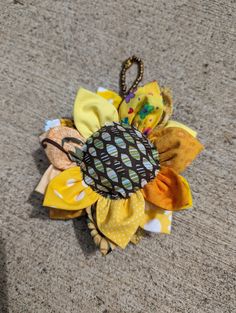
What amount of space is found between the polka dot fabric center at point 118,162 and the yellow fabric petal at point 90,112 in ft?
0.07

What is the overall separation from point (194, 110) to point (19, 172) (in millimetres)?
423

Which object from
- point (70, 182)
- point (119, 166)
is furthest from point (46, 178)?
point (119, 166)

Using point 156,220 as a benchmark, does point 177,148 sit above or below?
above

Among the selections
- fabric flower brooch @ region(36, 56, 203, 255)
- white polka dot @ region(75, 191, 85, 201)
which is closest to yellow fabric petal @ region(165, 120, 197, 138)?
fabric flower brooch @ region(36, 56, 203, 255)

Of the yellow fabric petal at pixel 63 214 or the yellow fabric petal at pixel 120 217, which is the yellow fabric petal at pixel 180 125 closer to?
the yellow fabric petal at pixel 120 217

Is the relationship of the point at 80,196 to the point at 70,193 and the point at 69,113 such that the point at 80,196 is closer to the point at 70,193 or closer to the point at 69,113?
the point at 70,193

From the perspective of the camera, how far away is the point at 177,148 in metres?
0.71

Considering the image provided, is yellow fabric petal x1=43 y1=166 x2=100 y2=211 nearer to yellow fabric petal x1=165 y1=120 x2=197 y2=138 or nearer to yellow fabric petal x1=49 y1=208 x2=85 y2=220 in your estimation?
yellow fabric petal x1=49 y1=208 x2=85 y2=220

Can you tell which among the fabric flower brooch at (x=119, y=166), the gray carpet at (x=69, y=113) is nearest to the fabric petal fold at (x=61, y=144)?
the fabric flower brooch at (x=119, y=166)

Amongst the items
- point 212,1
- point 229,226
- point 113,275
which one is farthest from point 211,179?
point 212,1

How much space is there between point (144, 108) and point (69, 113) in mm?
203

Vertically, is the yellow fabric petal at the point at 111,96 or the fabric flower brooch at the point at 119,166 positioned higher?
the yellow fabric petal at the point at 111,96

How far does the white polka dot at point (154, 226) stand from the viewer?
742 mm

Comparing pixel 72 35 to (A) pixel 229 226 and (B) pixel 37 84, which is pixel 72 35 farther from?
(A) pixel 229 226
